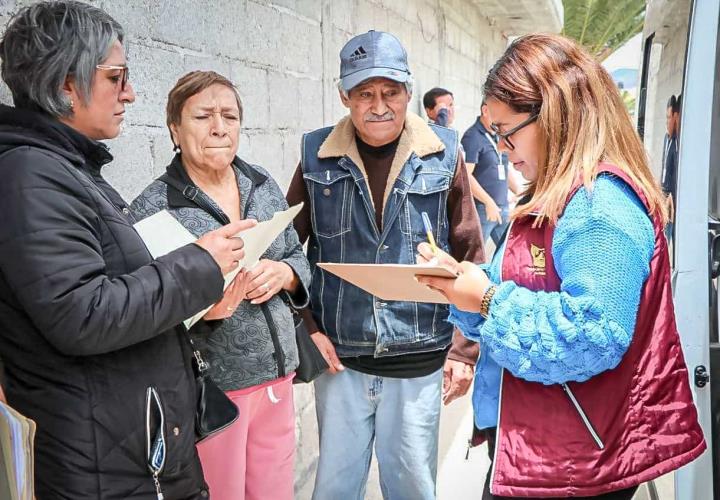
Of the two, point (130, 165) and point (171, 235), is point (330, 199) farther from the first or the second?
point (171, 235)

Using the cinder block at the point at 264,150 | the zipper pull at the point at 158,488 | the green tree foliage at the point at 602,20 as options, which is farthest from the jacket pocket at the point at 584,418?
the green tree foliage at the point at 602,20

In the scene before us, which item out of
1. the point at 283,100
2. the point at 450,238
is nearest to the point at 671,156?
the point at 450,238

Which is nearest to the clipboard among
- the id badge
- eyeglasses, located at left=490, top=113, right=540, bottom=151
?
eyeglasses, located at left=490, top=113, right=540, bottom=151

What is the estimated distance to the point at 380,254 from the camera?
233cm

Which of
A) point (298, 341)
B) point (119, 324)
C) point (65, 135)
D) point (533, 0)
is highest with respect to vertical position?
point (533, 0)

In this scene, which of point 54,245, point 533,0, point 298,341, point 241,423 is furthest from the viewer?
point 533,0

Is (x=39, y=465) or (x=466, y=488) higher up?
(x=39, y=465)

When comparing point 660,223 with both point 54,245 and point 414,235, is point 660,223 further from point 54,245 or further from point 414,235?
point 54,245

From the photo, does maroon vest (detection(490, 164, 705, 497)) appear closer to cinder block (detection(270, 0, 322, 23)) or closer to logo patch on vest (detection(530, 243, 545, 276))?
logo patch on vest (detection(530, 243, 545, 276))

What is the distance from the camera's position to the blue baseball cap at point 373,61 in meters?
2.32

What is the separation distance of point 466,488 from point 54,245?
8.07 feet

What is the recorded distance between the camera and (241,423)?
2113 millimetres

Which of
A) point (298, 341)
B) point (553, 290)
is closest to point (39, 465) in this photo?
point (298, 341)

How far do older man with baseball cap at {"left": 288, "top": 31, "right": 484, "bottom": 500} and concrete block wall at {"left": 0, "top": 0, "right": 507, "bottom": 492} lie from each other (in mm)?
522
